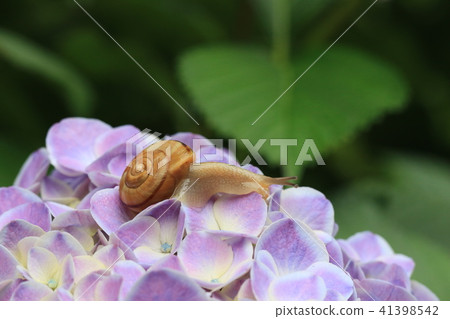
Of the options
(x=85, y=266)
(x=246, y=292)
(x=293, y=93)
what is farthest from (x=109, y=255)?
(x=293, y=93)

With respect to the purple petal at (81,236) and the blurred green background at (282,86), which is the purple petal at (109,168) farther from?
the blurred green background at (282,86)

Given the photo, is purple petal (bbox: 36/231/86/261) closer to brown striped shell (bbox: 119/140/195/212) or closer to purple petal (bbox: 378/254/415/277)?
brown striped shell (bbox: 119/140/195/212)

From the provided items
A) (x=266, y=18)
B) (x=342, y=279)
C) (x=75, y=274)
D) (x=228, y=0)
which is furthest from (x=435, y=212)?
(x=75, y=274)

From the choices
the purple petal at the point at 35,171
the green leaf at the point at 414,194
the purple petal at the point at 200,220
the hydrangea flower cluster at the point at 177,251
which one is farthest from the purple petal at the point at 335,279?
the green leaf at the point at 414,194

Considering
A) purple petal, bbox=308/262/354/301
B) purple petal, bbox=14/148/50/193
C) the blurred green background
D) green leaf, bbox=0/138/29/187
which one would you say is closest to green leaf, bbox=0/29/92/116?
the blurred green background

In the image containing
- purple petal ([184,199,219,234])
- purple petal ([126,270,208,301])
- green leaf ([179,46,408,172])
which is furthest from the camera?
green leaf ([179,46,408,172])

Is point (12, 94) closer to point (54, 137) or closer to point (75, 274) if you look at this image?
point (54, 137)

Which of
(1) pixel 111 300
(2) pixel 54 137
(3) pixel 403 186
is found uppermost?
(3) pixel 403 186

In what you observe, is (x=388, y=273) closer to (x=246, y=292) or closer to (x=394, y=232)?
(x=246, y=292)
